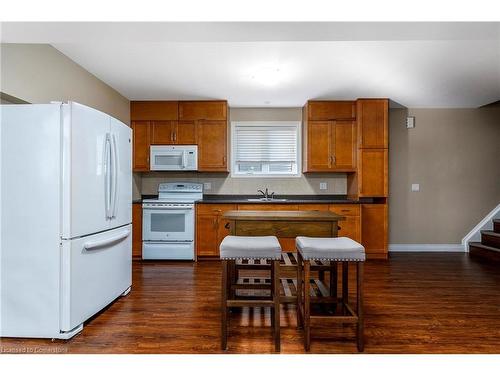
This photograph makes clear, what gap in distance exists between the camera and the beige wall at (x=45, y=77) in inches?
96.8

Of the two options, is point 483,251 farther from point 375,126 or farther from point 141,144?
point 141,144

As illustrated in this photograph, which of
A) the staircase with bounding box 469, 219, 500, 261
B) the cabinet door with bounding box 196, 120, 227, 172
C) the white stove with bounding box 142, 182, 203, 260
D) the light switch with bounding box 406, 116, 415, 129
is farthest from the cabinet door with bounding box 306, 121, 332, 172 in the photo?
the staircase with bounding box 469, 219, 500, 261

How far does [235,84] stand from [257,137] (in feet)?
4.30

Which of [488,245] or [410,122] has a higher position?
[410,122]

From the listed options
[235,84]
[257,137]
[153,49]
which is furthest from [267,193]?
[153,49]

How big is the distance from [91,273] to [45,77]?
190cm

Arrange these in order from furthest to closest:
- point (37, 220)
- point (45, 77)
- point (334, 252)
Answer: point (45, 77), point (37, 220), point (334, 252)

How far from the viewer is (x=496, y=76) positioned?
12.3 feet

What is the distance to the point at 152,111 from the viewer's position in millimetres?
4793

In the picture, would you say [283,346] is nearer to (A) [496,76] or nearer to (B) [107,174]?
(B) [107,174]

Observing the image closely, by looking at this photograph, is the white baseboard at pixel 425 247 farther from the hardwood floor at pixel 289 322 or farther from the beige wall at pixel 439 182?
the hardwood floor at pixel 289 322

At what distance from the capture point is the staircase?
14.7 ft

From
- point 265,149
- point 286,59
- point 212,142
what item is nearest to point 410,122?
point 265,149

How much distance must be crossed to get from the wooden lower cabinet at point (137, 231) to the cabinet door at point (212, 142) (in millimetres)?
1114
